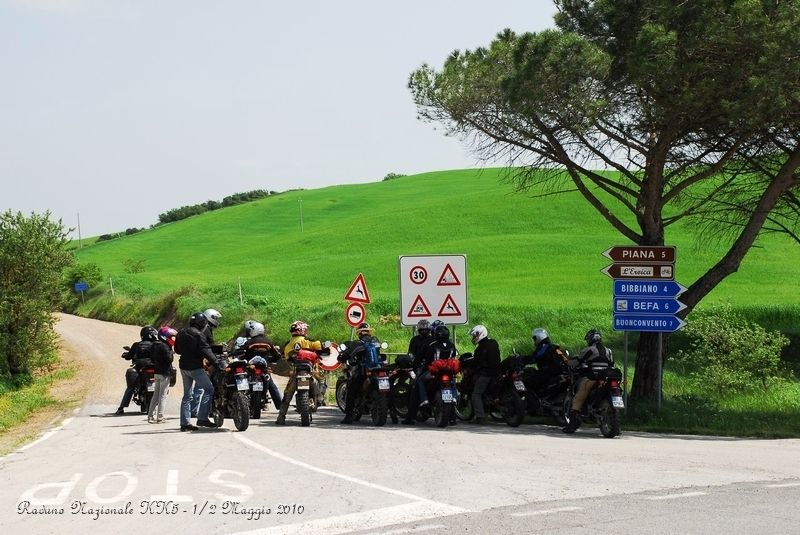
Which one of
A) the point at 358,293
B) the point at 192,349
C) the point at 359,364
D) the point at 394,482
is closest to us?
the point at 394,482

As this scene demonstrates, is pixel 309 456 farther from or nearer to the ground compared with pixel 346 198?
nearer to the ground

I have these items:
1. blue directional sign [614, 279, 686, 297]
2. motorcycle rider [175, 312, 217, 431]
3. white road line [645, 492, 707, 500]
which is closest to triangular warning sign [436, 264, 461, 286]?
blue directional sign [614, 279, 686, 297]

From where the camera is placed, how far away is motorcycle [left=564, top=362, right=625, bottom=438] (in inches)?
606

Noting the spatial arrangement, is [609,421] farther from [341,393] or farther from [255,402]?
[255,402]

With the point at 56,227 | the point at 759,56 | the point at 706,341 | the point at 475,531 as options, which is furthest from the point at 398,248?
the point at 475,531

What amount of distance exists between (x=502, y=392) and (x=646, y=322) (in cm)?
289

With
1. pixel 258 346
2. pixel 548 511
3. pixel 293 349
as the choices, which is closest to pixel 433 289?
pixel 293 349

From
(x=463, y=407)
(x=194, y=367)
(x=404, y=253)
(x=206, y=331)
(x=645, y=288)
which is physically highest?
(x=645, y=288)

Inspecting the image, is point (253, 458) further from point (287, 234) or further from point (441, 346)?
point (287, 234)

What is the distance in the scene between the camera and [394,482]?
10289 millimetres

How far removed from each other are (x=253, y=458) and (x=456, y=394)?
533 centimetres

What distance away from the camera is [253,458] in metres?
12.3

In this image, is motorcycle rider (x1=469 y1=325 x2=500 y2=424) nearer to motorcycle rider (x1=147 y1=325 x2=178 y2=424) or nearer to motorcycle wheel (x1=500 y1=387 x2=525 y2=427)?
motorcycle wheel (x1=500 y1=387 x2=525 y2=427)

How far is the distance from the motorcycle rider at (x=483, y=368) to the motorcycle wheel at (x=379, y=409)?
1684 millimetres
